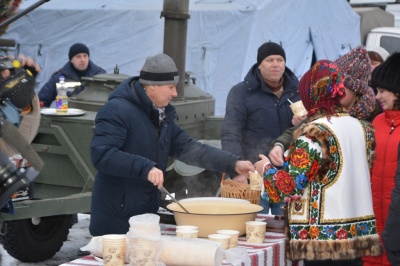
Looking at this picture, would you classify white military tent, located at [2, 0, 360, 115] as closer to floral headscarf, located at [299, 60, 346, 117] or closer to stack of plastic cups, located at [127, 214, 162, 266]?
floral headscarf, located at [299, 60, 346, 117]

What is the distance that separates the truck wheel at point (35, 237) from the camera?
23.9ft

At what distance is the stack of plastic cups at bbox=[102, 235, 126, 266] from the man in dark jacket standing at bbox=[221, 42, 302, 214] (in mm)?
2688

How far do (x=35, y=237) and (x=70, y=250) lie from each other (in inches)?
26.2

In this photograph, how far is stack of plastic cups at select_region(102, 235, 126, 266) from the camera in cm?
393

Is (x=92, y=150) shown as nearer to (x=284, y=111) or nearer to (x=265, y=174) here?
(x=265, y=174)

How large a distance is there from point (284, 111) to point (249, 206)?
1.82 metres

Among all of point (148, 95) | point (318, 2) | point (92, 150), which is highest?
point (318, 2)

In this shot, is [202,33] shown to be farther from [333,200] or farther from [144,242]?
[144,242]

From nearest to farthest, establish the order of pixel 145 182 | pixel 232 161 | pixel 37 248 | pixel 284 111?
pixel 145 182, pixel 232 161, pixel 284 111, pixel 37 248

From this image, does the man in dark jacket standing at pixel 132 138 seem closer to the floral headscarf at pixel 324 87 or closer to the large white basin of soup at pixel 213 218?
the large white basin of soup at pixel 213 218

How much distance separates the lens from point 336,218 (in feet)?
14.3

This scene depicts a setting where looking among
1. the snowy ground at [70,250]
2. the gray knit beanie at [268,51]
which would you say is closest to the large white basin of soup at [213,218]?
the gray knit beanie at [268,51]

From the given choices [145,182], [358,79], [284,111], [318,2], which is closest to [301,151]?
[358,79]

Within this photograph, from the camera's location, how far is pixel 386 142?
5125 millimetres
